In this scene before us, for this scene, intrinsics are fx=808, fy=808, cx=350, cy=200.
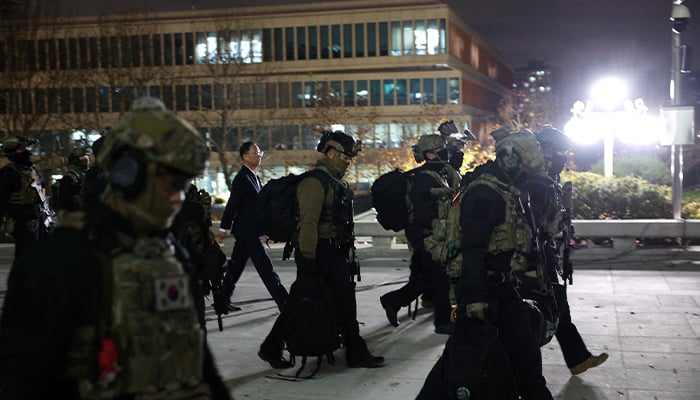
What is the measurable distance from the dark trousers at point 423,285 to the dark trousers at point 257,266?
1.18m

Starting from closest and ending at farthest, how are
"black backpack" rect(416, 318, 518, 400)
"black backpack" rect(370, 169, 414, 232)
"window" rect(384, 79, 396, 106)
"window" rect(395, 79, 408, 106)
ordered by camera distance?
"black backpack" rect(416, 318, 518, 400) → "black backpack" rect(370, 169, 414, 232) → "window" rect(384, 79, 396, 106) → "window" rect(395, 79, 408, 106)

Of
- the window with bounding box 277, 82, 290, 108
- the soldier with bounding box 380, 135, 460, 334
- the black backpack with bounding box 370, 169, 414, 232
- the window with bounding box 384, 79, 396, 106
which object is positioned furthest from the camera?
the window with bounding box 384, 79, 396, 106

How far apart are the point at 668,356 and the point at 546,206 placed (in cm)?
219

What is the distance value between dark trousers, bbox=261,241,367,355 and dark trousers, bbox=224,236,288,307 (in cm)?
172

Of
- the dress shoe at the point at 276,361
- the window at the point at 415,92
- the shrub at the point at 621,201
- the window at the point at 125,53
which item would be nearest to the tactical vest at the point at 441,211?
the dress shoe at the point at 276,361

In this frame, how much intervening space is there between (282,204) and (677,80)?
34.7ft

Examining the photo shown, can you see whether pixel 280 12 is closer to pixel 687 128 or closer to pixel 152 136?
pixel 687 128

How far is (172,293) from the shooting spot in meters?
2.52

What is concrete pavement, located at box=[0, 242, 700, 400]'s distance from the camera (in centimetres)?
628

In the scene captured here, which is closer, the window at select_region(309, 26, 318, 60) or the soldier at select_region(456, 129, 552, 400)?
the soldier at select_region(456, 129, 552, 400)

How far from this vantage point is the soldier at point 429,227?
8.22m

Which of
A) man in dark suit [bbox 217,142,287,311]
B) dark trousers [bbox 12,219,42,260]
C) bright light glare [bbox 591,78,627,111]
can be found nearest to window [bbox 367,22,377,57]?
bright light glare [bbox 591,78,627,111]

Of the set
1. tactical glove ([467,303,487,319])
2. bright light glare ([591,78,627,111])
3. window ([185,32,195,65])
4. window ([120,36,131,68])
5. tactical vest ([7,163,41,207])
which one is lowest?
tactical glove ([467,303,487,319])

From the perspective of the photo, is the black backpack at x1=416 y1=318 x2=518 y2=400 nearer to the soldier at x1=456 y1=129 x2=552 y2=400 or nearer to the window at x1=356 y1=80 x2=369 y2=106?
the soldier at x1=456 y1=129 x2=552 y2=400
